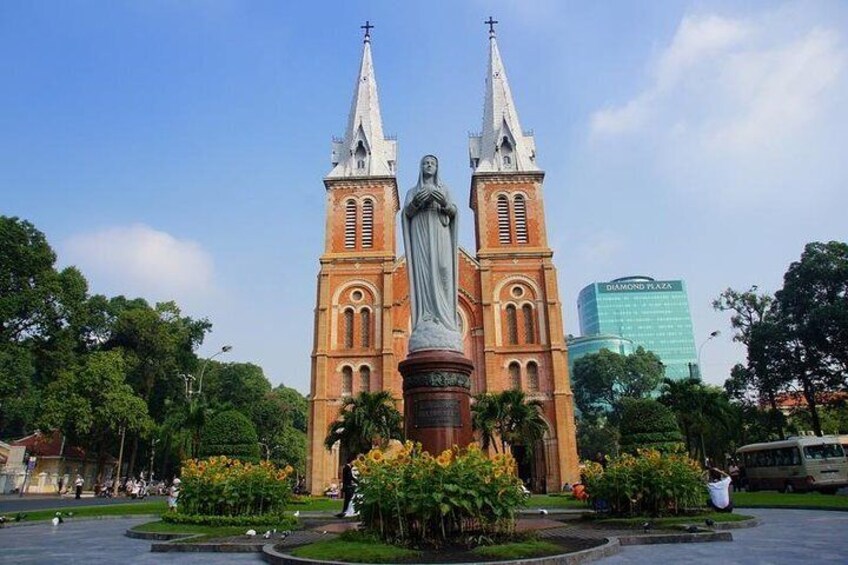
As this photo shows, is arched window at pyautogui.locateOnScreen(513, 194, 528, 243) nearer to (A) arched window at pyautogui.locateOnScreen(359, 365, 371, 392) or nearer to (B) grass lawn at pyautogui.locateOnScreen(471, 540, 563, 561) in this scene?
(A) arched window at pyautogui.locateOnScreen(359, 365, 371, 392)

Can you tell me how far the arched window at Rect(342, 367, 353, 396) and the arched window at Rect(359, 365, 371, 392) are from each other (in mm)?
559

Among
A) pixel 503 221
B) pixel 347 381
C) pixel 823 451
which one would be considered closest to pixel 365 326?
pixel 347 381

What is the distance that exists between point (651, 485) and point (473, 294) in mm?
26391

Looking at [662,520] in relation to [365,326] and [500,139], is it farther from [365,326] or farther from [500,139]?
[500,139]

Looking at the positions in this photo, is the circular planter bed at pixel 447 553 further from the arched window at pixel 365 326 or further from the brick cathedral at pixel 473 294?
the arched window at pixel 365 326

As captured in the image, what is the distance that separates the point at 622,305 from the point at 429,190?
125 m

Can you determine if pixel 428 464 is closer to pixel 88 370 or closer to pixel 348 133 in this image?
pixel 88 370

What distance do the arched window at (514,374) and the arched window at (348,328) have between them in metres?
9.12

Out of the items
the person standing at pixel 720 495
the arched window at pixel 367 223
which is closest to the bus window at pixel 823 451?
the person standing at pixel 720 495

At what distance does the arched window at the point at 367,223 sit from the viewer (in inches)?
1507

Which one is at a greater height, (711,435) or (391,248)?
(391,248)

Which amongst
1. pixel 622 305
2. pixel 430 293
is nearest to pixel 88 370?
pixel 430 293

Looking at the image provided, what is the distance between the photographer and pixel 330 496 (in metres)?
30.5

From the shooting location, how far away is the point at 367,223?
1522 inches
